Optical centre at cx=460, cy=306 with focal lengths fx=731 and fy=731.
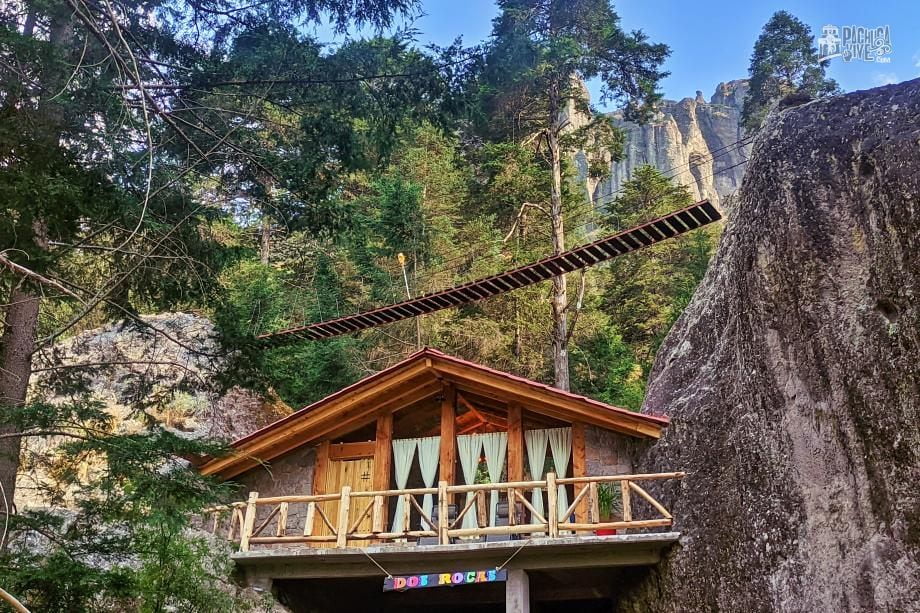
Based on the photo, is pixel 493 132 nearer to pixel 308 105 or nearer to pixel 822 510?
pixel 308 105

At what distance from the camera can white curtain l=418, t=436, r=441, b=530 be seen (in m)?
12.4

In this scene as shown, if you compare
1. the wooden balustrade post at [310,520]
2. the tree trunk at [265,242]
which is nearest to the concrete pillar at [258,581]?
the wooden balustrade post at [310,520]

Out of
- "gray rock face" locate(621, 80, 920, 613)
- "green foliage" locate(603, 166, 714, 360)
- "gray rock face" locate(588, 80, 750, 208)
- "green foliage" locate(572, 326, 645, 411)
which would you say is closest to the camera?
"gray rock face" locate(621, 80, 920, 613)

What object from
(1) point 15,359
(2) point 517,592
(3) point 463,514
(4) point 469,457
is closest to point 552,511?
(2) point 517,592

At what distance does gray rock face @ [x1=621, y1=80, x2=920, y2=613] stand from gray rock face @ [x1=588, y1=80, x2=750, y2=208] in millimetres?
63339

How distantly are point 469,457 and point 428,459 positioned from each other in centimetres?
74

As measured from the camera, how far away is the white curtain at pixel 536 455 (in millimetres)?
11938

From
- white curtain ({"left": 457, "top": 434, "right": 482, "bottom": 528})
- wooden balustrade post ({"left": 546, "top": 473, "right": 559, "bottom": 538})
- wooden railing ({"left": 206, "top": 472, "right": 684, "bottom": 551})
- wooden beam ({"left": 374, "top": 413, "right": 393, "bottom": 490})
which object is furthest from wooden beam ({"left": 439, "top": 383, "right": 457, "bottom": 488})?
wooden balustrade post ({"left": 546, "top": 473, "right": 559, "bottom": 538})

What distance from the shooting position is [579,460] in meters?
11.7

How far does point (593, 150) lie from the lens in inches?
803

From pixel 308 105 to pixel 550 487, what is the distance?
5.98m

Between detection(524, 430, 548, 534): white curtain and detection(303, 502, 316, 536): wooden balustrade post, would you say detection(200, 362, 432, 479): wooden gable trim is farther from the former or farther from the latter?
detection(524, 430, 548, 534): white curtain

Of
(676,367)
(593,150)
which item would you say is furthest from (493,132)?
(676,367)

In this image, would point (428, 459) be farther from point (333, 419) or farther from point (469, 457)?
point (333, 419)
